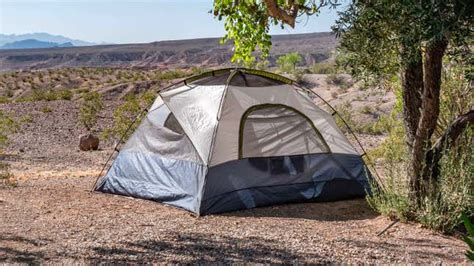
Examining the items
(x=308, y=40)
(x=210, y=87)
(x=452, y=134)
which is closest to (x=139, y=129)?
(x=210, y=87)

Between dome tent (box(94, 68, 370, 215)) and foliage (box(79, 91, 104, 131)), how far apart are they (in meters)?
13.3

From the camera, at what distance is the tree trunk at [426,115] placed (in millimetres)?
6801

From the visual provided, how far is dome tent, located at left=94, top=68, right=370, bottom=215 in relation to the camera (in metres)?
8.36

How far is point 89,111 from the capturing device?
24062 mm

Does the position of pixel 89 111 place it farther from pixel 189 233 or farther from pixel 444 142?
pixel 444 142

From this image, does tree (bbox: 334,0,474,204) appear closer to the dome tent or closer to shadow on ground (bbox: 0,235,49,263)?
the dome tent

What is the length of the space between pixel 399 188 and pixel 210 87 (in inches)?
128

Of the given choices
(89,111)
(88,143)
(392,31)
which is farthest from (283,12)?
(89,111)

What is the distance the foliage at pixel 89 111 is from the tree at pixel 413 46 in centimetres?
1528

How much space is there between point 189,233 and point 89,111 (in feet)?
60.4

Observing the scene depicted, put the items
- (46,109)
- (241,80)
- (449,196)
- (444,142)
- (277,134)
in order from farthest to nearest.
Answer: (46,109), (241,80), (277,134), (444,142), (449,196)

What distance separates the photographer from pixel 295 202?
28.1ft

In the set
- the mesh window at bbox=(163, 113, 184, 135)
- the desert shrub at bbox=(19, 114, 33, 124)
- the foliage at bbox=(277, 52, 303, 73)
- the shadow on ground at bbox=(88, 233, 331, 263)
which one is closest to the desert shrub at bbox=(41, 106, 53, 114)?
the desert shrub at bbox=(19, 114, 33, 124)

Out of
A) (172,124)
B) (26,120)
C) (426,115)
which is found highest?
(426,115)
